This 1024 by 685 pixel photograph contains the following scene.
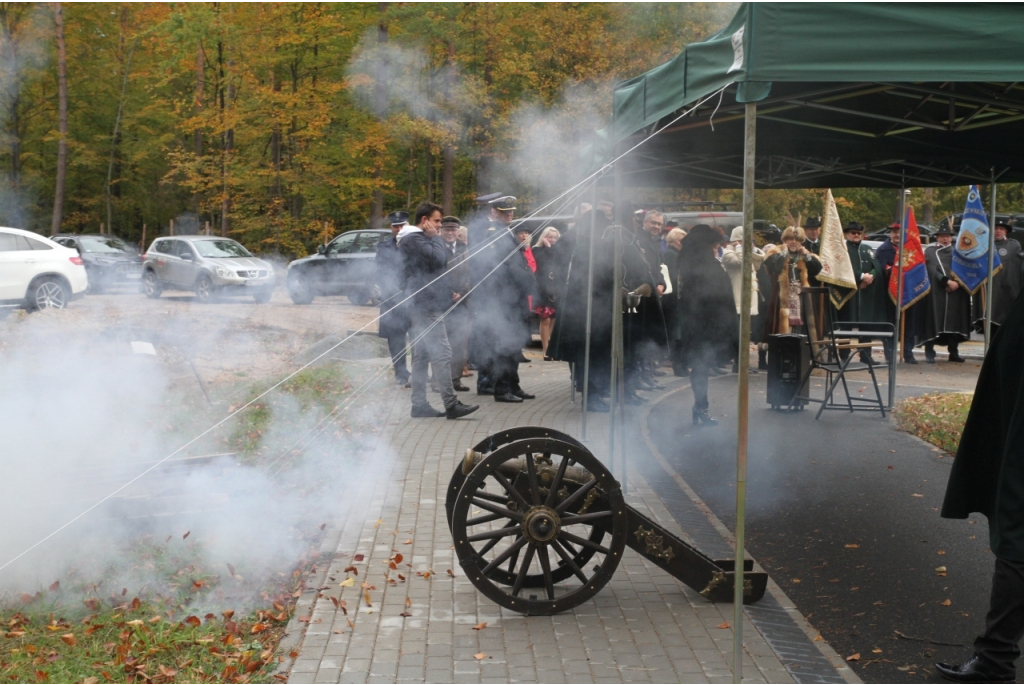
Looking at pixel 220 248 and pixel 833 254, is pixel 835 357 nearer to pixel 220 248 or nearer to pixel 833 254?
pixel 833 254

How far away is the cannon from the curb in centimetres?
36

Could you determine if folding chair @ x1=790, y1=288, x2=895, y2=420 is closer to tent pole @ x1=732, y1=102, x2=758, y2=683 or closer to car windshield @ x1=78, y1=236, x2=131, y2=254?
tent pole @ x1=732, y1=102, x2=758, y2=683

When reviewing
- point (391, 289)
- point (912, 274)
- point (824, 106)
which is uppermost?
point (824, 106)

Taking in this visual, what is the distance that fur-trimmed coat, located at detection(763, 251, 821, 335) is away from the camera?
12.2 m

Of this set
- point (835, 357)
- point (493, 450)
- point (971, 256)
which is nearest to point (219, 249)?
point (971, 256)

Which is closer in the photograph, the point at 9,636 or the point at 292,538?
the point at 9,636

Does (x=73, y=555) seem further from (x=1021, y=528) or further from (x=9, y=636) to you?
(x=1021, y=528)

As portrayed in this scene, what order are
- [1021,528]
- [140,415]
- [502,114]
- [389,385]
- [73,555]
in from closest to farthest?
[1021,528], [73,555], [140,415], [389,385], [502,114]

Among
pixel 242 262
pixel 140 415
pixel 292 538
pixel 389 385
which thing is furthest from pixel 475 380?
pixel 242 262

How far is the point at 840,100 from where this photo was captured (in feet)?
20.5

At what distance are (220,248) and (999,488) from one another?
21118mm

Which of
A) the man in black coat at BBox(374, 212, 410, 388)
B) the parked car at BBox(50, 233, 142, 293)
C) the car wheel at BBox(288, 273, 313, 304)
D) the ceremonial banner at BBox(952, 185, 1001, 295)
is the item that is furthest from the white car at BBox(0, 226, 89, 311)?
the ceremonial banner at BBox(952, 185, 1001, 295)

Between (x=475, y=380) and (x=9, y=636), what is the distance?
29.3 ft

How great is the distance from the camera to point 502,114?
21609mm
